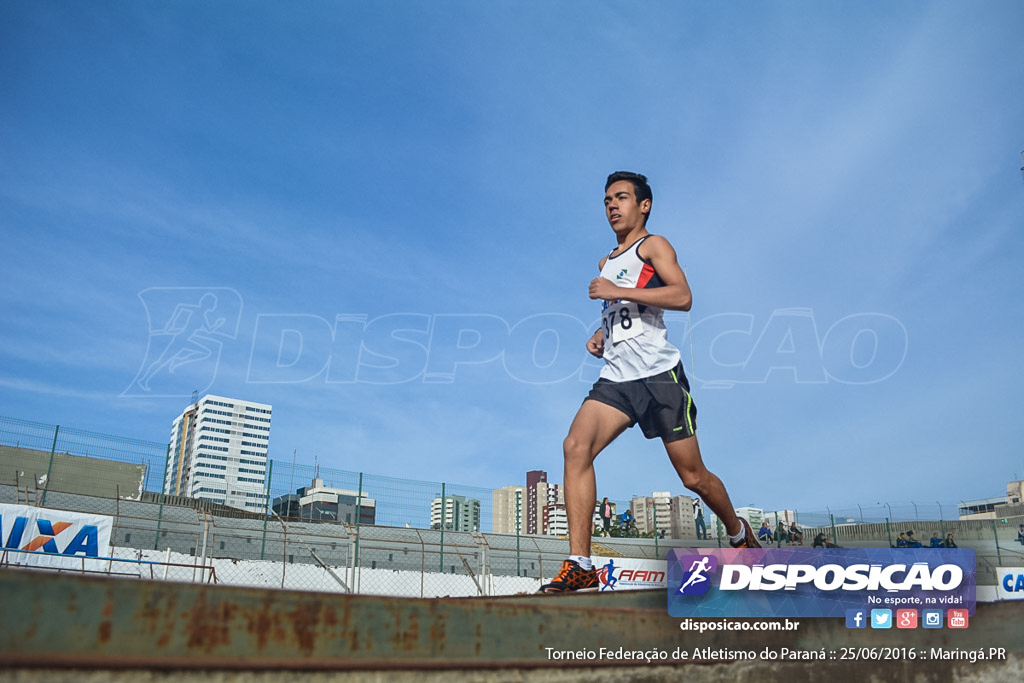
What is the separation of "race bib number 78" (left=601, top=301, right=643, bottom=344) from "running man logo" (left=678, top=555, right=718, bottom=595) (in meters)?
1.75

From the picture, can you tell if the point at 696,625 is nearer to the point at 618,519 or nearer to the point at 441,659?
the point at 441,659

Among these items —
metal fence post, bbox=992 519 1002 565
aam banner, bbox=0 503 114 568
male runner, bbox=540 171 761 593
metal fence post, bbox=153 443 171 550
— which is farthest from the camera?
metal fence post, bbox=992 519 1002 565

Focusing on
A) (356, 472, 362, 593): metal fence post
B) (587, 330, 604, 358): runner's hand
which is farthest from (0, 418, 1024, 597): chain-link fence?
(587, 330, 604, 358): runner's hand

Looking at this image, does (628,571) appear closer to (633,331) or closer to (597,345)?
(597,345)

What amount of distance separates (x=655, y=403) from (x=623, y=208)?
4.95 feet

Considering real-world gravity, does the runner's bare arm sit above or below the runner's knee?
above

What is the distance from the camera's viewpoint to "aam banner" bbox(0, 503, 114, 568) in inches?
556

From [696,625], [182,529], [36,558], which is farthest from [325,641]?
[182,529]


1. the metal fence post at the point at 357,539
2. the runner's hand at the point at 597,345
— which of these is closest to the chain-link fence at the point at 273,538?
the metal fence post at the point at 357,539

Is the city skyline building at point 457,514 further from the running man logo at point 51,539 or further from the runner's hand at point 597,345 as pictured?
the runner's hand at point 597,345

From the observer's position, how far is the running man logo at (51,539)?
14.2 meters

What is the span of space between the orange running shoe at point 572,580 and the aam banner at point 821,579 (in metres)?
0.72

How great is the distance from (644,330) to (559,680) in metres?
2.53

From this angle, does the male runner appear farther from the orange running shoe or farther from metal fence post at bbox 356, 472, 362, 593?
metal fence post at bbox 356, 472, 362, 593
